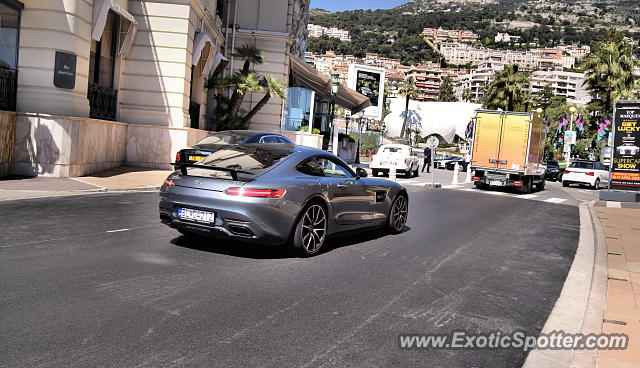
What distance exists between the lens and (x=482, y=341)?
15.2 feet

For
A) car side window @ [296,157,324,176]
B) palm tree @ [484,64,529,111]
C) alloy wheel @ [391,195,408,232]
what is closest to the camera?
car side window @ [296,157,324,176]

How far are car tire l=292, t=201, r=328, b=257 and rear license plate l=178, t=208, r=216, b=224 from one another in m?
1.07

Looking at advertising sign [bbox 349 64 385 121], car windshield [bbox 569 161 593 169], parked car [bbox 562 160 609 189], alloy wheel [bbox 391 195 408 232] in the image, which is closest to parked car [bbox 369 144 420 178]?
parked car [bbox 562 160 609 189]

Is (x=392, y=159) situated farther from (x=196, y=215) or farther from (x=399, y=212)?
(x=196, y=215)

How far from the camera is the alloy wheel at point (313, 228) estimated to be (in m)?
7.21

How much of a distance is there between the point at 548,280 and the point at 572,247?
342 cm

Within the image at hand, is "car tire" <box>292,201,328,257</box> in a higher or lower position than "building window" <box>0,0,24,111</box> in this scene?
lower

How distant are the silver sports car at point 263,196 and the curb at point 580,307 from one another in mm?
3070

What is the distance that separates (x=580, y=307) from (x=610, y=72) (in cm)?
4493

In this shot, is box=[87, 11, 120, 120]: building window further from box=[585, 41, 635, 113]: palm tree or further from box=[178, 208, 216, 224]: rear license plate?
box=[585, 41, 635, 113]: palm tree

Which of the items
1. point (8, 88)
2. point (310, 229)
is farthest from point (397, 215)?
point (8, 88)

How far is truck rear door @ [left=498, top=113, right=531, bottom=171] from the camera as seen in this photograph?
78.1ft

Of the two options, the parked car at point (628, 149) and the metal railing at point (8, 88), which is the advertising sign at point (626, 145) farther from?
the metal railing at point (8, 88)

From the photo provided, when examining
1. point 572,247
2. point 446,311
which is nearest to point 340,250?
point 446,311
